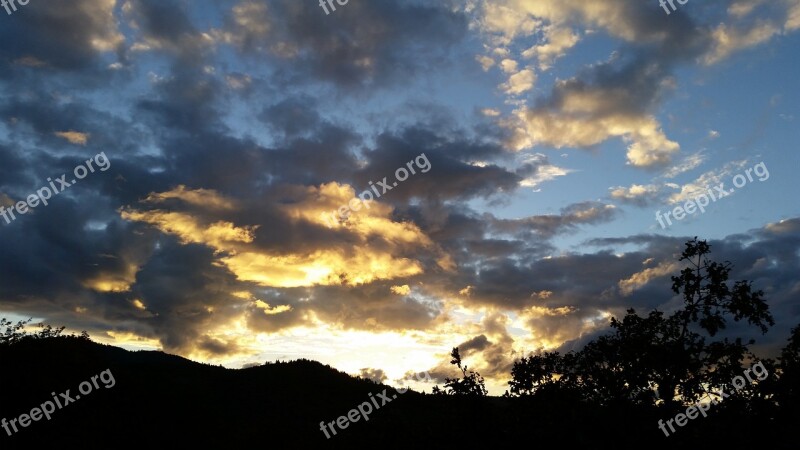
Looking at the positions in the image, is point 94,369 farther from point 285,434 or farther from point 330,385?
point 330,385

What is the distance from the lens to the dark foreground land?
29.1 feet

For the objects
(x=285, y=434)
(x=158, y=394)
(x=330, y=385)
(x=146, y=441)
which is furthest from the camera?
(x=330, y=385)

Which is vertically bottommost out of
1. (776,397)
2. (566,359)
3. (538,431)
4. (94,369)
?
(776,397)

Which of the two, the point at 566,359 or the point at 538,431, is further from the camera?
the point at 566,359

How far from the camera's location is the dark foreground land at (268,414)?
8875 millimetres

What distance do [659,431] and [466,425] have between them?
356 centimetres

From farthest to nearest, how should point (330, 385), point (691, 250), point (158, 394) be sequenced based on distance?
point (330, 385)
point (158, 394)
point (691, 250)

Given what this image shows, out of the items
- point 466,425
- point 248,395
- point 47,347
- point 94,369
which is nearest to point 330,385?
point 248,395

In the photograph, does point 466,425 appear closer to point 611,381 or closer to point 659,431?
point 659,431

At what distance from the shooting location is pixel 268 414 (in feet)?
137

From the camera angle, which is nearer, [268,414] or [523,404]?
[523,404]

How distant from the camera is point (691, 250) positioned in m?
18.1

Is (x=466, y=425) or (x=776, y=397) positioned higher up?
(x=466, y=425)

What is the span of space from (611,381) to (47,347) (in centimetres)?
4611
